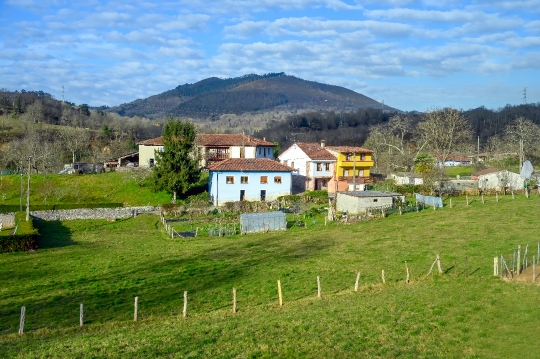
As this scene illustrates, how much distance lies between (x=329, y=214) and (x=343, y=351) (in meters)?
28.8

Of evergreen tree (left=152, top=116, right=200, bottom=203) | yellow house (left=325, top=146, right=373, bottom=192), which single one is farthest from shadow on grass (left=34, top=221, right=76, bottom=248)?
yellow house (left=325, top=146, right=373, bottom=192)

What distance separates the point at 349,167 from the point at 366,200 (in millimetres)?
20334

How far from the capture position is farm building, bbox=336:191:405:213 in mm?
42969

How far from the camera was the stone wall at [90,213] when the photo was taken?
47.4 metres

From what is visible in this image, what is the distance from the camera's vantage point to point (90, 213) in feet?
158

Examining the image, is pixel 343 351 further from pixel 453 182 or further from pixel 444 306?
pixel 453 182

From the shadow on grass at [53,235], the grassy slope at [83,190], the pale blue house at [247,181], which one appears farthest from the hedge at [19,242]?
the pale blue house at [247,181]

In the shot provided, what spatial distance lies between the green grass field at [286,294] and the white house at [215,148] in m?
30.1

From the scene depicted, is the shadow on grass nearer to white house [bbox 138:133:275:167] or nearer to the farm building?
the farm building

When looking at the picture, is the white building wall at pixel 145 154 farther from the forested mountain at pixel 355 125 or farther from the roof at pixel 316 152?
the forested mountain at pixel 355 125

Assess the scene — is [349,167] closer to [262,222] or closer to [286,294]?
[262,222]

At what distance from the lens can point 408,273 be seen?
2253 cm

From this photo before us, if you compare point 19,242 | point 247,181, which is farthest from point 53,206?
point 247,181

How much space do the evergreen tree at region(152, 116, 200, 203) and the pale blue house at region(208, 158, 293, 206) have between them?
2509 millimetres
